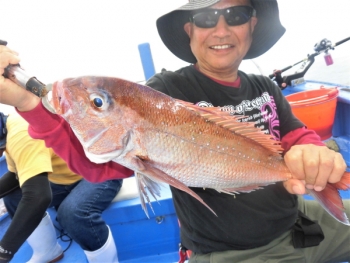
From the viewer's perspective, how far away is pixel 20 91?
3.01 feet

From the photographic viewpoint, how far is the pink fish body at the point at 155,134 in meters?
0.84

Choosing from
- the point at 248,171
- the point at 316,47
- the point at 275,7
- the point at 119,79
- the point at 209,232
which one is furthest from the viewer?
the point at 316,47

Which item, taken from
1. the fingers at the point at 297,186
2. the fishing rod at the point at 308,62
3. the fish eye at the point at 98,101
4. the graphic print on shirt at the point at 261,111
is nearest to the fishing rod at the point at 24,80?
the fish eye at the point at 98,101

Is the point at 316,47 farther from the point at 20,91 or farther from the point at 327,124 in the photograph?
the point at 20,91

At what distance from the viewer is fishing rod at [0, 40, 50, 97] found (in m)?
0.87

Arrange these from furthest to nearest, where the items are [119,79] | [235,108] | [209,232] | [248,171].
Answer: [235,108] → [209,232] → [248,171] → [119,79]

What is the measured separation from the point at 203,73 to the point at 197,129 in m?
0.68

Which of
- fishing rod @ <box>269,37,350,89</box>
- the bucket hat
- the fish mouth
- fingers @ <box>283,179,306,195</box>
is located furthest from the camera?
fishing rod @ <box>269,37,350,89</box>

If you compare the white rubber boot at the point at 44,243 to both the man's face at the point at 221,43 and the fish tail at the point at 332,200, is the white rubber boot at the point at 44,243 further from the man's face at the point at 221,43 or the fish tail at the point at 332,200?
the fish tail at the point at 332,200

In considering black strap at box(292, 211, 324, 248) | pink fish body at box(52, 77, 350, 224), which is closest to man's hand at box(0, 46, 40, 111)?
pink fish body at box(52, 77, 350, 224)

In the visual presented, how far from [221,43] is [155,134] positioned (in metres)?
0.78

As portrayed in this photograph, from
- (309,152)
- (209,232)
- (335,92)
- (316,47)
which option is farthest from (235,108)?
(316,47)

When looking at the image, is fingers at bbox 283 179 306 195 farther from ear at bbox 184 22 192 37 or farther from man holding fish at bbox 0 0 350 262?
ear at bbox 184 22 192 37

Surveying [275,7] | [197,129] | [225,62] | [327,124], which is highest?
[275,7]
